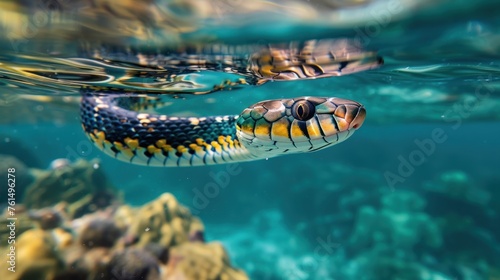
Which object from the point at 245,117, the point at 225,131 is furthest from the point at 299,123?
the point at 225,131

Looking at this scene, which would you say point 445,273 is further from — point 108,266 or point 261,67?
point 108,266

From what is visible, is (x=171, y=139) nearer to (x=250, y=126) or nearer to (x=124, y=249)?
(x=250, y=126)

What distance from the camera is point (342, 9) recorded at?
4578 millimetres

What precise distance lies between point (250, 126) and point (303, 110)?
79cm

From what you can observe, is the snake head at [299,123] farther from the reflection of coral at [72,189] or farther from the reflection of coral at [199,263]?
the reflection of coral at [72,189]

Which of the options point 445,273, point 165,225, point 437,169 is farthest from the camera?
point 437,169

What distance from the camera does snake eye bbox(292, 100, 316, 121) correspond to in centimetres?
401

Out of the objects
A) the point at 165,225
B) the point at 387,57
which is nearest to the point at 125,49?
the point at 165,225

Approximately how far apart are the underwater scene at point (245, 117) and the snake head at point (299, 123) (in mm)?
18

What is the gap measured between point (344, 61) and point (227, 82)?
3.18 meters

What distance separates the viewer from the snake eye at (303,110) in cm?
401

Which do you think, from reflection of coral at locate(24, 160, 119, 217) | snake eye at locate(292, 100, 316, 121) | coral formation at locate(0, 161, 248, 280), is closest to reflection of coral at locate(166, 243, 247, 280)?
coral formation at locate(0, 161, 248, 280)

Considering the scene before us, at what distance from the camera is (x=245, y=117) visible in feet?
15.2

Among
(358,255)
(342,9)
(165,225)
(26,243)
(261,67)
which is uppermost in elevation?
(342,9)
